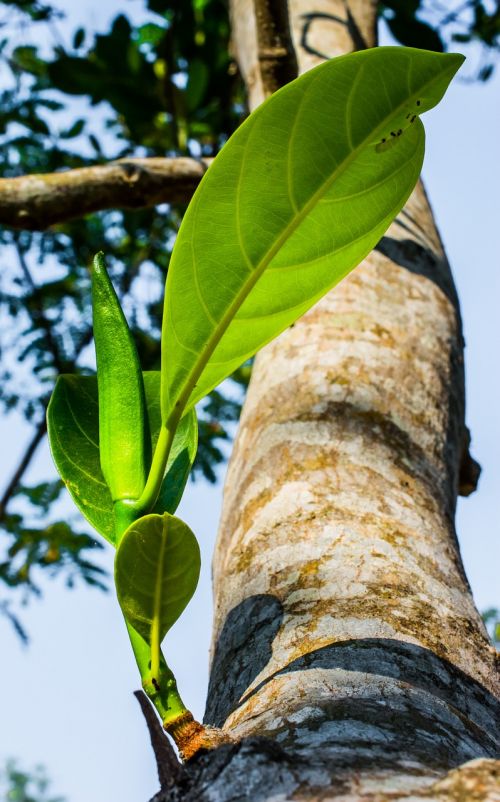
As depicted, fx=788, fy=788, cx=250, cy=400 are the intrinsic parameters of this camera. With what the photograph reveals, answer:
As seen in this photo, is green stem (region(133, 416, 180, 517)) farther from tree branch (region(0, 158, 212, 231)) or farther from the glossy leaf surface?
tree branch (region(0, 158, 212, 231))

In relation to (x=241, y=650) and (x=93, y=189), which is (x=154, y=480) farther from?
(x=93, y=189)

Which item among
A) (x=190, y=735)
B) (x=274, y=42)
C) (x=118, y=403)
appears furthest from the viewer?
(x=274, y=42)

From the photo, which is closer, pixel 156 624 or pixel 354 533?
pixel 156 624

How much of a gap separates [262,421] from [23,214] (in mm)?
869

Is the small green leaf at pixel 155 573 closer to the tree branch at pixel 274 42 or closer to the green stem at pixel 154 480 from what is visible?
the green stem at pixel 154 480

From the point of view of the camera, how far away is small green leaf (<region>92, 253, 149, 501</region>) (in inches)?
31.7

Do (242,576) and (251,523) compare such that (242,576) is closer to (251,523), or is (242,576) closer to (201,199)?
(251,523)

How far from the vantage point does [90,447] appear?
3.04 feet

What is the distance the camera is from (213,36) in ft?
12.1

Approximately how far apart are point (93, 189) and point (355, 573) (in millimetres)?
1362

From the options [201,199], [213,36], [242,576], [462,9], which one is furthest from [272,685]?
[462,9]

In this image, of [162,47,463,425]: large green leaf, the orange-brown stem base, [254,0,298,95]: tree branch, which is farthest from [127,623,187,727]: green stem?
[254,0,298,95]: tree branch

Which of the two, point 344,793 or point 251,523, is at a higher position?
point 251,523

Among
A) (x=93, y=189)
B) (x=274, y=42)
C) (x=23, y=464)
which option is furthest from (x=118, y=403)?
(x=23, y=464)
